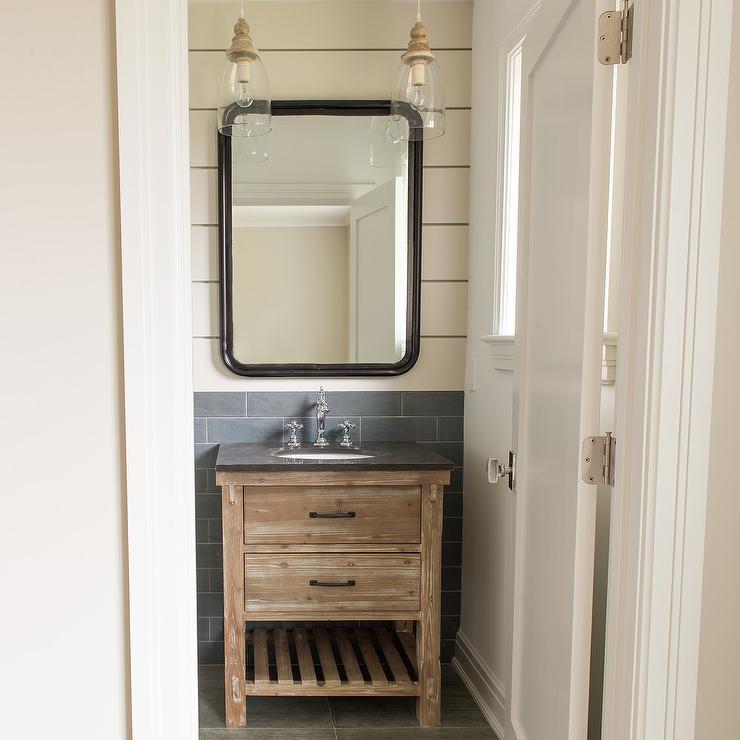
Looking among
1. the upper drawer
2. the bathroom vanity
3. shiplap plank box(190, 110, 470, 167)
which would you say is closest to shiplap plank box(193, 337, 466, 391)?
the bathroom vanity

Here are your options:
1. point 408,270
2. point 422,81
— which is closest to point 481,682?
point 408,270

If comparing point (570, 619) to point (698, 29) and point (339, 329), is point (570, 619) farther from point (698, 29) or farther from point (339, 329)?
point (339, 329)

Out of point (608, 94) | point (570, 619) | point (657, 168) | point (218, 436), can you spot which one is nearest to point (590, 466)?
point (570, 619)

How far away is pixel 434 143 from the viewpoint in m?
2.64

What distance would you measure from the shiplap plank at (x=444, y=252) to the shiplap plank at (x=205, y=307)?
0.84 meters

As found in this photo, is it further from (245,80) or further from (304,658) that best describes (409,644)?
(245,80)

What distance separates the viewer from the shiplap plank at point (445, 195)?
266cm

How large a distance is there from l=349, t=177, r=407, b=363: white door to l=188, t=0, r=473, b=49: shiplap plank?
564 millimetres

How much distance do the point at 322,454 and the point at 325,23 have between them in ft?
5.47

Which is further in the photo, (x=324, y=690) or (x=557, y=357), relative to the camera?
(x=324, y=690)

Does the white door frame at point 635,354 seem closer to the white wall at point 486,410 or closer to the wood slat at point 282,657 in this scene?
the white wall at point 486,410

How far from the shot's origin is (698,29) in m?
0.94

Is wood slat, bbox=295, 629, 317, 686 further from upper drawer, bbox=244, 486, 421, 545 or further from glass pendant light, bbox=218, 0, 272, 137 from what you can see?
glass pendant light, bbox=218, 0, 272, 137

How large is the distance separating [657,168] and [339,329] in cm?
180
